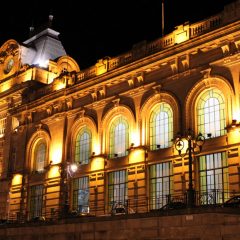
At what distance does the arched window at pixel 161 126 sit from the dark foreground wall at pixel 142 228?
9726mm

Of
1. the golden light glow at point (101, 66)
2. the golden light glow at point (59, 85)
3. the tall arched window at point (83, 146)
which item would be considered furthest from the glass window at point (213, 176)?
the golden light glow at point (59, 85)

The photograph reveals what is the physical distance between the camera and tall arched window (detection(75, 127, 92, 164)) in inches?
1692

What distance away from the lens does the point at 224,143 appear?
32.3 m

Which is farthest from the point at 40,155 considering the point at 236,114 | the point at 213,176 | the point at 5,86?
the point at 236,114

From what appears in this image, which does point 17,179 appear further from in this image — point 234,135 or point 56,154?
point 234,135

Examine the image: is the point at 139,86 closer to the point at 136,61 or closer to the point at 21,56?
the point at 136,61

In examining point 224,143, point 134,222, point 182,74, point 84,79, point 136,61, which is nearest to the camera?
point 134,222

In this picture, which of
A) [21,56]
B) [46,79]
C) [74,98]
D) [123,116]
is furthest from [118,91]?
[21,56]

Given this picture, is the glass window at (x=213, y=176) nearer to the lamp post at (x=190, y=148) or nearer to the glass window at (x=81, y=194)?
the lamp post at (x=190, y=148)

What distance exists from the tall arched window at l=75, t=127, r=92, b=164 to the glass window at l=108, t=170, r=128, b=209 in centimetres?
368

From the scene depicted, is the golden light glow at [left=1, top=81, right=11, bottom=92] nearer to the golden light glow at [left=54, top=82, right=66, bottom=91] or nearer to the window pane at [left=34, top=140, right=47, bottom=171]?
the golden light glow at [left=54, top=82, right=66, bottom=91]

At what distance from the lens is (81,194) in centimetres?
4203

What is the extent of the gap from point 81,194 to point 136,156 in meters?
7.42

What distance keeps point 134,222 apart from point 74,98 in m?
20.4
